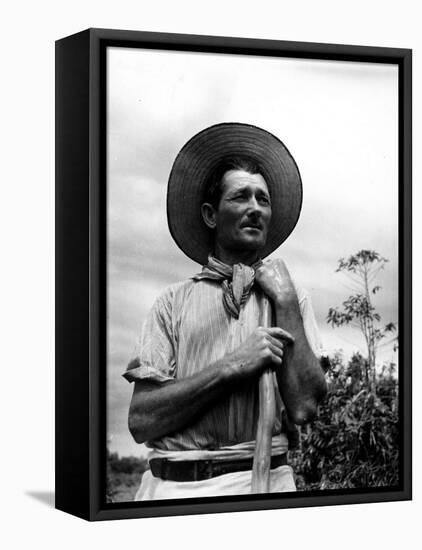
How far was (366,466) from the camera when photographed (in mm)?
10797

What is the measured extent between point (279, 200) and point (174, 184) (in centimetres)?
66

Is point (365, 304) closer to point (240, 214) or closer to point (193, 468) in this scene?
point (240, 214)

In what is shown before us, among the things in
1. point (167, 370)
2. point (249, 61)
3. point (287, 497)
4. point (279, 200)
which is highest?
point (249, 61)

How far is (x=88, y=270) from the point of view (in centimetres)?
991

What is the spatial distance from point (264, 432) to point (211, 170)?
1.48 m

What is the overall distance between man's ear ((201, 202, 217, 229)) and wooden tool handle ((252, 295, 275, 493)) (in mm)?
873

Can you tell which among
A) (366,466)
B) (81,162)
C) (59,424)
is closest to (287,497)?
(366,466)

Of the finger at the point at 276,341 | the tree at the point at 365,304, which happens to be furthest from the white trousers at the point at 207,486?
the tree at the point at 365,304

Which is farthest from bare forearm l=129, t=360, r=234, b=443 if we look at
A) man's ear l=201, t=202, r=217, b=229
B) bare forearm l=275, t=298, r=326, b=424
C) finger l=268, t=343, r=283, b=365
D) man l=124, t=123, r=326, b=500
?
man's ear l=201, t=202, r=217, b=229

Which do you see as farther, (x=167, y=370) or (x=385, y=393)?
(x=385, y=393)

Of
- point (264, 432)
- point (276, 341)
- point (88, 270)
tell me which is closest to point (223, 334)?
point (276, 341)

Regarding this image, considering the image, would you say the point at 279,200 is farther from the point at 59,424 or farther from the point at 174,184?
the point at 59,424

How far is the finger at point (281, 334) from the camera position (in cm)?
1038

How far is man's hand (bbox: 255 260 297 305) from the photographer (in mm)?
10430
